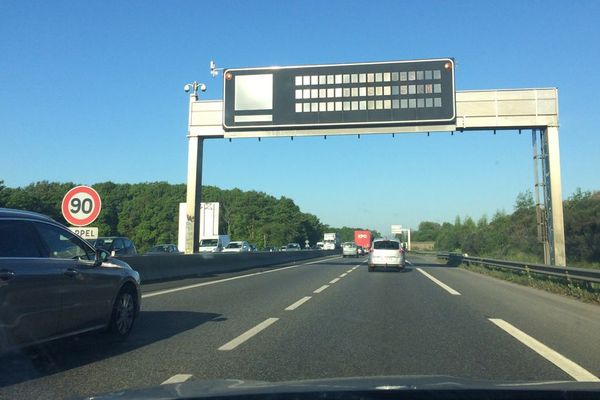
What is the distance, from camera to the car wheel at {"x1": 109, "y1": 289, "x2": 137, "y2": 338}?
7004mm

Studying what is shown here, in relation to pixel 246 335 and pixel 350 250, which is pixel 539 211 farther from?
pixel 350 250

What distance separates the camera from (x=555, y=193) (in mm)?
24156

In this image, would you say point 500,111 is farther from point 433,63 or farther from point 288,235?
point 288,235

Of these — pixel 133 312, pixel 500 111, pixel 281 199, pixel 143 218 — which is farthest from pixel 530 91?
pixel 281 199

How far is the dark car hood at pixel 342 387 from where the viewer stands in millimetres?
3430

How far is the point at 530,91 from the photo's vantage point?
24375 mm

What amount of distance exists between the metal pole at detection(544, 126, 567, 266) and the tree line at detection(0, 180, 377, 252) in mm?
75365

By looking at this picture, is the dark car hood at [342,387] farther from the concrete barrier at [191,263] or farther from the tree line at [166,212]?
the tree line at [166,212]

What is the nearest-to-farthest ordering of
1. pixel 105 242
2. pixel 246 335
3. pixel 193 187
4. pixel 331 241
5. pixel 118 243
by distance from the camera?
pixel 246 335 < pixel 105 242 < pixel 118 243 < pixel 193 187 < pixel 331 241

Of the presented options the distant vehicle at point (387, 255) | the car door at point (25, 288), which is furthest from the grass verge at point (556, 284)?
the car door at point (25, 288)

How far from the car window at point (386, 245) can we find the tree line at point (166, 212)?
229ft

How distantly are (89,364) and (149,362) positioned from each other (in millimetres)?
627

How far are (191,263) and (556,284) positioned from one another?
13169 millimetres

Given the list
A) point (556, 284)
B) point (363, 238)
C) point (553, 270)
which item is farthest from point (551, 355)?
point (363, 238)
